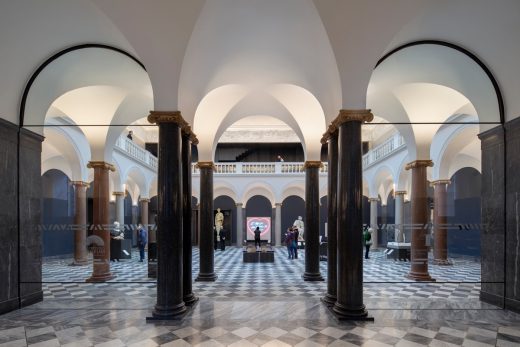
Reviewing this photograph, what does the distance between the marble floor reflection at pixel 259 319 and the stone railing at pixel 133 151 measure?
8560 millimetres

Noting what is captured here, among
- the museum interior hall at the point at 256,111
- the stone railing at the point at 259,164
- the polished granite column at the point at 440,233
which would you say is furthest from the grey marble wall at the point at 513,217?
the stone railing at the point at 259,164

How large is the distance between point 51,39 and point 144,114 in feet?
13.7

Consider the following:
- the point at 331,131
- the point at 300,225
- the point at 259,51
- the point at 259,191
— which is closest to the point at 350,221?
the point at 331,131

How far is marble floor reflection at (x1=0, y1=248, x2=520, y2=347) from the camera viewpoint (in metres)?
5.56

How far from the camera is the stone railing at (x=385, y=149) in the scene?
1775 cm

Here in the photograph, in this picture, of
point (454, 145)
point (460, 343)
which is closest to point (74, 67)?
point (460, 343)

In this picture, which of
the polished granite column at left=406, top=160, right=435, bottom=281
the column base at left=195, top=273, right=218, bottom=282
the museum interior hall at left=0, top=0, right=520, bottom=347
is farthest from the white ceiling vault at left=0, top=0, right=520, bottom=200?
the column base at left=195, top=273, right=218, bottom=282

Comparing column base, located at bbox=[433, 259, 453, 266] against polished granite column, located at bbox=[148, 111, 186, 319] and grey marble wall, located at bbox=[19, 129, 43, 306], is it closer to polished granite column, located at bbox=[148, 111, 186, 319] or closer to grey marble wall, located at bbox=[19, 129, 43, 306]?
polished granite column, located at bbox=[148, 111, 186, 319]

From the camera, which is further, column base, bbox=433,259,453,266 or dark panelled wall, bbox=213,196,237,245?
dark panelled wall, bbox=213,196,237,245

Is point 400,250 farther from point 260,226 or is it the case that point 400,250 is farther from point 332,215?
point 260,226

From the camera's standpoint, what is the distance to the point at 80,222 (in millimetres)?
13477

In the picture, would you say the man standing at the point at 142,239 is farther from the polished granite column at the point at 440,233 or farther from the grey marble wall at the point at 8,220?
the polished granite column at the point at 440,233

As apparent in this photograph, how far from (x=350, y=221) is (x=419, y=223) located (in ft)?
18.3

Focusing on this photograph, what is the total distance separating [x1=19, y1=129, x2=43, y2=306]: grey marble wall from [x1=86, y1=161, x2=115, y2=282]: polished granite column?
246cm
